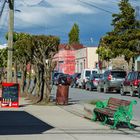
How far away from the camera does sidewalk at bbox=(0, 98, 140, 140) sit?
496 inches

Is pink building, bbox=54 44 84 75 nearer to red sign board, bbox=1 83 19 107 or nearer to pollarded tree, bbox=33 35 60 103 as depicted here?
pollarded tree, bbox=33 35 60 103

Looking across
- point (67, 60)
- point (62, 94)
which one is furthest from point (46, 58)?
point (67, 60)

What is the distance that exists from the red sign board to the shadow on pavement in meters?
2.59

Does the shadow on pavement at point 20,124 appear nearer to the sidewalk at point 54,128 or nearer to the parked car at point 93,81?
the sidewalk at point 54,128

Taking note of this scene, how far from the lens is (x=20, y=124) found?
15492 mm

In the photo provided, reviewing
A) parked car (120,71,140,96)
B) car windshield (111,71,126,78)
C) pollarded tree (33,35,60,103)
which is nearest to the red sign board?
pollarded tree (33,35,60,103)

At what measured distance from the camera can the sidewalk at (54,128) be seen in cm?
1261

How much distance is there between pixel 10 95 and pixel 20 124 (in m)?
6.69

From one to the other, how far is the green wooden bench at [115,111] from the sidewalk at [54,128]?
293 millimetres

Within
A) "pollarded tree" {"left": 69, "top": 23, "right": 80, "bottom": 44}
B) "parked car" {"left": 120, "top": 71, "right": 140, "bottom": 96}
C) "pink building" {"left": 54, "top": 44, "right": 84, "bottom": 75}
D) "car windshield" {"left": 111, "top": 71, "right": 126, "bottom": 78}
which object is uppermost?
"pollarded tree" {"left": 69, "top": 23, "right": 80, "bottom": 44}

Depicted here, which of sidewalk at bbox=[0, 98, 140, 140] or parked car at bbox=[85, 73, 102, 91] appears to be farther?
parked car at bbox=[85, 73, 102, 91]

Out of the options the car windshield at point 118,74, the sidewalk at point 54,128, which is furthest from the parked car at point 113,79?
the sidewalk at point 54,128

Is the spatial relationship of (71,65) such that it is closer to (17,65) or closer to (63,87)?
(17,65)

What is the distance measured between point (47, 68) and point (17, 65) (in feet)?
42.9
